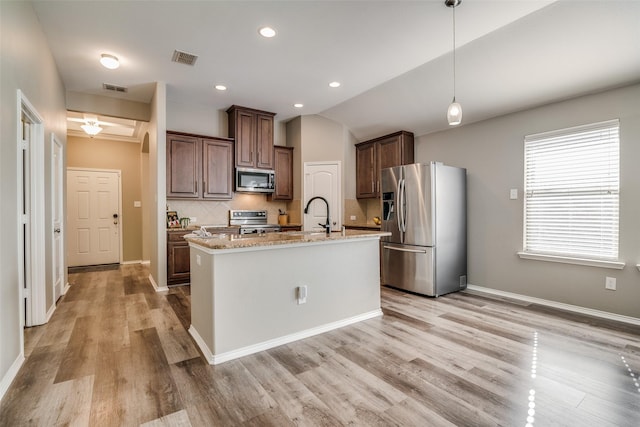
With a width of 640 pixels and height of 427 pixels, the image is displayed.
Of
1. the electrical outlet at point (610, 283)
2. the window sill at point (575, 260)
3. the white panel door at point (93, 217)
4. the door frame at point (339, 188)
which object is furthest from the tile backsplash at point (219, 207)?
the electrical outlet at point (610, 283)

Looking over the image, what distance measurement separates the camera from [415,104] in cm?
437

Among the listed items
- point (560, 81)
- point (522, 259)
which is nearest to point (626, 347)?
point (522, 259)

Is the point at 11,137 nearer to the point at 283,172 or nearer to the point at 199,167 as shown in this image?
the point at 199,167

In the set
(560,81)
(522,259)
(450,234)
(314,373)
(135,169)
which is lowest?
(314,373)

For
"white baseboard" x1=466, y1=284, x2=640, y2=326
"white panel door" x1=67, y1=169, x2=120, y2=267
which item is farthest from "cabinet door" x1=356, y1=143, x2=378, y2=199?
"white panel door" x1=67, y1=169, x2=120, y2=267

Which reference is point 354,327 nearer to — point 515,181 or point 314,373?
point 314,373

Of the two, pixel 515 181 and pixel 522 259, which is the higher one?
pixel 515 181

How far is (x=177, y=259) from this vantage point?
4.50m

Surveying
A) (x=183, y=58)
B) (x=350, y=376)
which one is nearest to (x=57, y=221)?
(x=183, y=58)

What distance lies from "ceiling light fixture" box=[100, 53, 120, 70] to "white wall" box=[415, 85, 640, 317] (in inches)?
174

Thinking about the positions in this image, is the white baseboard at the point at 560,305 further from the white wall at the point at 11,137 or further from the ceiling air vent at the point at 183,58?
the white wall at the point at 11,137

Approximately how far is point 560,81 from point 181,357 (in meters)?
4.50

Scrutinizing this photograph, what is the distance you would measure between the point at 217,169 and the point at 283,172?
4.16 feet

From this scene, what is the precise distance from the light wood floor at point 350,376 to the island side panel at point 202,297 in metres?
0.16
